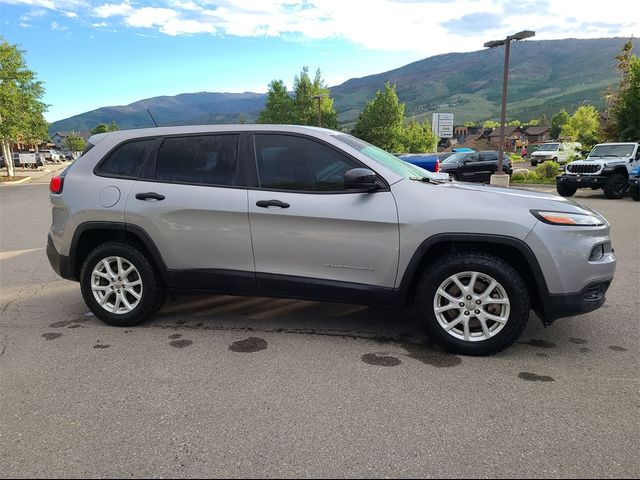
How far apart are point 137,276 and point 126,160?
1040 mm

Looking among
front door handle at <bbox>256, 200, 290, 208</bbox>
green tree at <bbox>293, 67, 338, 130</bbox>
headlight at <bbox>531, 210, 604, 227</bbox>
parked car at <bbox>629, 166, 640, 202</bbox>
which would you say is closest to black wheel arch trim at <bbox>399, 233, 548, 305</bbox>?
headlight at <bbox>531, 210, 604, 227</bbox>

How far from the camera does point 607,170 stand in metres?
15.8

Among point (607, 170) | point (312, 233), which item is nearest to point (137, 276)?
point (312, 233)

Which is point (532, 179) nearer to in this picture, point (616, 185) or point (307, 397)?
point (616, 185)

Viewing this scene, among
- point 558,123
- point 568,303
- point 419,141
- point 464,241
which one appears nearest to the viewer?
point 568,303

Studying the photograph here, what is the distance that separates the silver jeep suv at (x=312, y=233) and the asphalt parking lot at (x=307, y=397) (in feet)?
1.28

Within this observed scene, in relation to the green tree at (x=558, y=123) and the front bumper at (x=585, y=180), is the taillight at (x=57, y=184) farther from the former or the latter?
the green tree at (x=558, y=123)

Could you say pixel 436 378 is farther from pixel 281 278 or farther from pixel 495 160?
pixel 495 160

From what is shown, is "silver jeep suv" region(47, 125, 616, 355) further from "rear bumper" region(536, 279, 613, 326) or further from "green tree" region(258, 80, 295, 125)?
"green tree" region(258, 80, 295, 125)

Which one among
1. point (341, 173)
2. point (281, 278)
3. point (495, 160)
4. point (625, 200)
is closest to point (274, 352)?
point (281, 278)

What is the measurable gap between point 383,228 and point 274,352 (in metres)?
1.27

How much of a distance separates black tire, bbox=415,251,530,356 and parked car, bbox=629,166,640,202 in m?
13.7

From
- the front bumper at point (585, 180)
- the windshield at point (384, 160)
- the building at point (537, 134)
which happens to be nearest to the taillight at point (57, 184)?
the windshield at point (384, 160)

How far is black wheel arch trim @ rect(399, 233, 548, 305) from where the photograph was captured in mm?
3490
